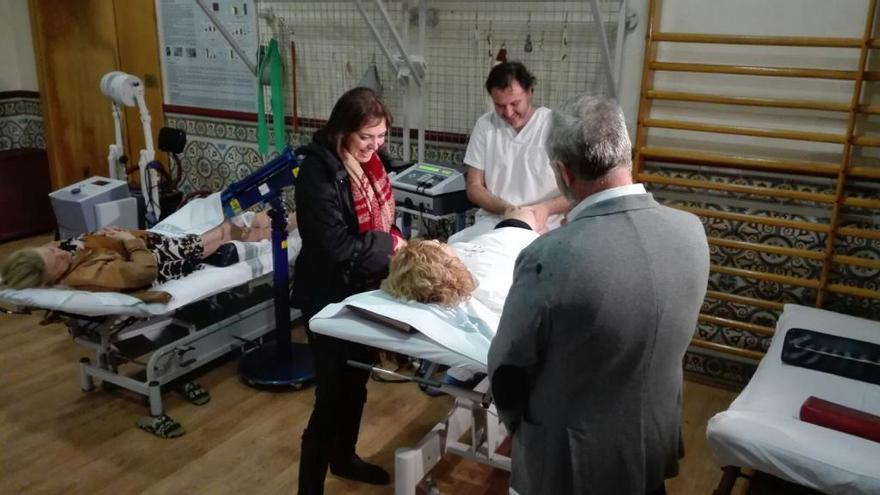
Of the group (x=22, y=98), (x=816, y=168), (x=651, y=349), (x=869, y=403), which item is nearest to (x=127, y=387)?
(x=651, y=349)

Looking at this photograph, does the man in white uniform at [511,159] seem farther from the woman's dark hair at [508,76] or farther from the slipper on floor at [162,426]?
the slipper on floor at [162,426]

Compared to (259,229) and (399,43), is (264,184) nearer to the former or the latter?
(259,229)

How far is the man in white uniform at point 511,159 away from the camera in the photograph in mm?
2594

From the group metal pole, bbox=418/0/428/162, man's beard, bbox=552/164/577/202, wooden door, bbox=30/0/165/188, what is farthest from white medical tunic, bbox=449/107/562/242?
wooden door, bbox=30/0/165/188

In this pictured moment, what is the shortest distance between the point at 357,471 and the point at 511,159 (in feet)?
4.29

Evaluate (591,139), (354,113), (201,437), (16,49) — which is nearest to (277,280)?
(201,437)

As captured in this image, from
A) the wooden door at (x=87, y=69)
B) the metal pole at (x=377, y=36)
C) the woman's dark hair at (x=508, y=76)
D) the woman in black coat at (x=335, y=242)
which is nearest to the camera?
the woman in black coat at (x=335, y=242)

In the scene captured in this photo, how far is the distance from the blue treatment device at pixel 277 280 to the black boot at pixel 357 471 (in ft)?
2.20

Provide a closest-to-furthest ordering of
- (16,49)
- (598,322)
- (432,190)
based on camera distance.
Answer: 1. (598,322)
2. (432,190)
3. (16,49)

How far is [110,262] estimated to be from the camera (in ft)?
8.40

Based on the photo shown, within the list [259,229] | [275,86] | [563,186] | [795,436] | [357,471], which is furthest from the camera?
[275,86]

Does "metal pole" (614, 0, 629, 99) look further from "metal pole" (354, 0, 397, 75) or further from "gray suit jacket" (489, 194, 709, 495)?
"gray suit jacket" (489, 194, 709, 495)

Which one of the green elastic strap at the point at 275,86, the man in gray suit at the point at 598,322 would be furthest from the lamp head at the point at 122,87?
the man in gray suit at the point at 598,322

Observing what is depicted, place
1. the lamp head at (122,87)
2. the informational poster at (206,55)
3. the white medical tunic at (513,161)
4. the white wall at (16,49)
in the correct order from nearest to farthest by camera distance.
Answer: the white medical tunic at (513,161), the lamp head at (122,87), the informational poster at (206,55), the white wall at (16,49)
